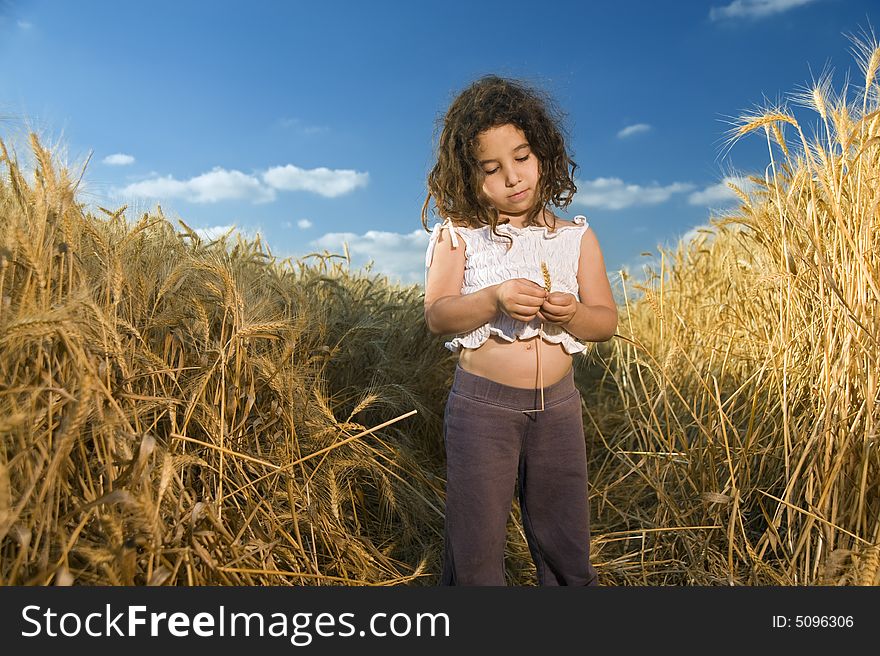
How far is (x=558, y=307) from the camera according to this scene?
140 cm

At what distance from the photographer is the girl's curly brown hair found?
165 centimetres

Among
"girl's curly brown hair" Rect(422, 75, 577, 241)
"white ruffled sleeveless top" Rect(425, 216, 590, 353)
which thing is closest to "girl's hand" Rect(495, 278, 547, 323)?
"white ruffled sleeveless top" Rect(425, 216, 590, 353)

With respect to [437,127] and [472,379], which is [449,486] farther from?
[437,127]

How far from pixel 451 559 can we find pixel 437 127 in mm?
1129

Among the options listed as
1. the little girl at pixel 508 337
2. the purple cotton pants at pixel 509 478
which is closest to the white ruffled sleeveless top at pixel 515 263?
the little girl at pixel 508 337

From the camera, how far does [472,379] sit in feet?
5.07

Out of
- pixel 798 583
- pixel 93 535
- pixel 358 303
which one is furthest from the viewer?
pixel 358 303

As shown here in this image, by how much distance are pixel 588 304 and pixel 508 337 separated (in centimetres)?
25

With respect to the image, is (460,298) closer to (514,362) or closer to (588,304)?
(514,362)

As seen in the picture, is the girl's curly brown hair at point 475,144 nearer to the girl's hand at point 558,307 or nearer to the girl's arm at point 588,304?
the girl's arm at point 588,304

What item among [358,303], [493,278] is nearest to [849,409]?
[493,278]

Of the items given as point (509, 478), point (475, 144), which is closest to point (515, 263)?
point (475, 144)

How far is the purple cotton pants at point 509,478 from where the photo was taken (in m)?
1.51

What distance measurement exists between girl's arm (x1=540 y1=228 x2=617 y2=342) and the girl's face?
0.64 ft
